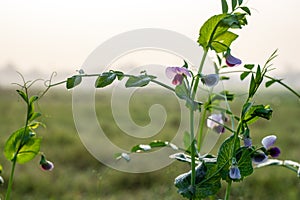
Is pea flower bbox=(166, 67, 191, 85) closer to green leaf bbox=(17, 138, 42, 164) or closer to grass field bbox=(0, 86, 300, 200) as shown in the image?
green leaf bbox=(17, 138, 42, 164)

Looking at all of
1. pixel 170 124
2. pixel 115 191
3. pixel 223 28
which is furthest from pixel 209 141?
pixel 170 124

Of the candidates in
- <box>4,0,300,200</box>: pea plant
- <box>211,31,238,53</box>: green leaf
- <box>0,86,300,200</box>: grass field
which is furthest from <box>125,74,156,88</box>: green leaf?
<box>0,86,300,200</box>: grass field

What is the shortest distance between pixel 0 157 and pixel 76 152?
1.71 feet

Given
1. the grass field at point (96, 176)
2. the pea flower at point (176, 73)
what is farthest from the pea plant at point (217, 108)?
the grass field at point (96, 176)

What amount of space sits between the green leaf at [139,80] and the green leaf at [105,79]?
26mm

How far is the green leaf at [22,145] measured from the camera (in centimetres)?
83

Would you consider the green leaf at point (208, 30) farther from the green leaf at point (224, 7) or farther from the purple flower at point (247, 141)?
the purple flower at point (247, 141)

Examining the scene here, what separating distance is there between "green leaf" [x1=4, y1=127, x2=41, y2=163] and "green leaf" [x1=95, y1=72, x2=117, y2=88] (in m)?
0.18

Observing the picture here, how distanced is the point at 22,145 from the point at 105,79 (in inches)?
8.2

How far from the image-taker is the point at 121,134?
4.07 meters

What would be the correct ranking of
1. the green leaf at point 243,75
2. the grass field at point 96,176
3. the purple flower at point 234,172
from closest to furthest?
the purple flower at point 234,172 < the green leaf at point 243,75 < the grass field at point 96,176

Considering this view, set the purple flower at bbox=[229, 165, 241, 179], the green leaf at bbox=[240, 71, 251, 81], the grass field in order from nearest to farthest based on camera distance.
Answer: the purple flower at bbox=[229, 165, 241, 179], the green leaf at bbox=[240, 71, 251, 81], the grass field

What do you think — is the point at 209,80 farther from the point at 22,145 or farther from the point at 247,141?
the point at 22,145

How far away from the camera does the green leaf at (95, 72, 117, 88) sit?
28.1 inches
